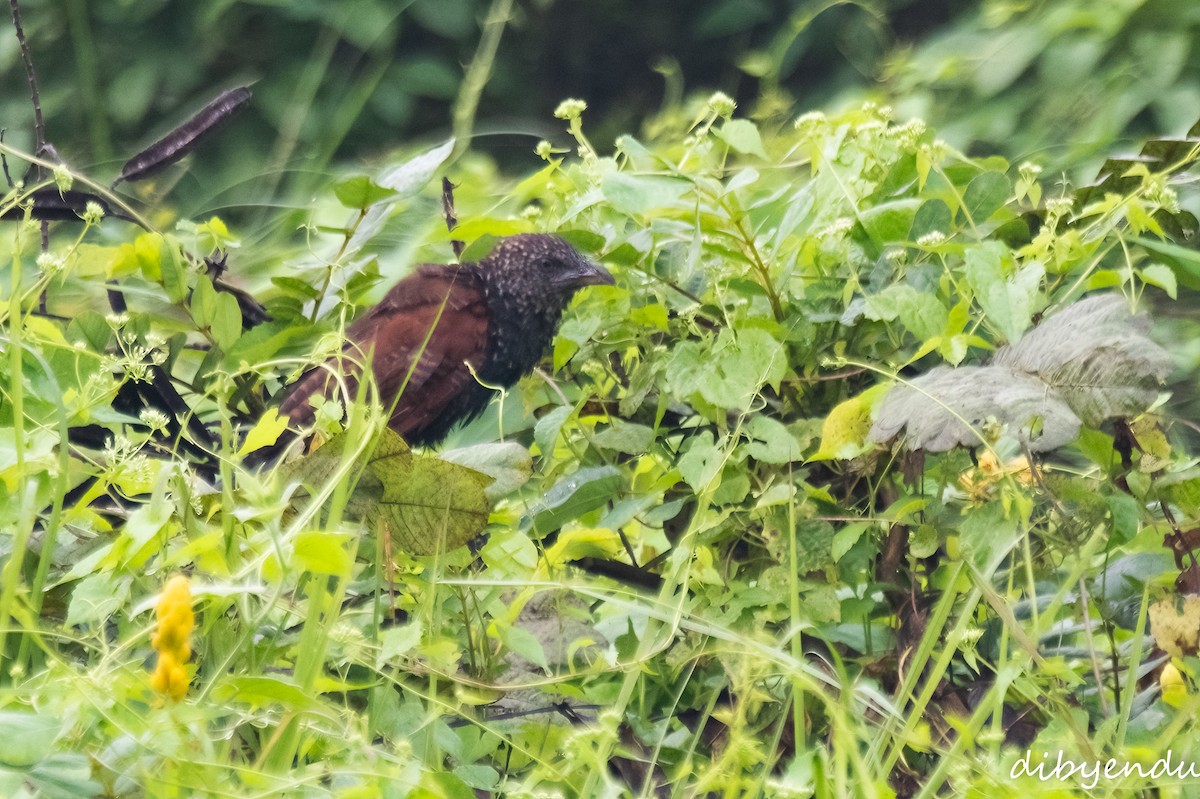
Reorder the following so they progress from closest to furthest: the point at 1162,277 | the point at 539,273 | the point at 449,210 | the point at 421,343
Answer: the point at 1162,277 → the point at 449,210 → the point at 421,343 → the point at 539,273

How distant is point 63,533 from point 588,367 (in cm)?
43

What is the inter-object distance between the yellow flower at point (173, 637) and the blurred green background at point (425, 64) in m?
3.16

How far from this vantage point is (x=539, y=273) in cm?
166

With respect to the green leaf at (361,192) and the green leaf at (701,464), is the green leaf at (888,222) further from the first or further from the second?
the green leaf at (361,192)

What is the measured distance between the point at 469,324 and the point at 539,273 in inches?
4.4

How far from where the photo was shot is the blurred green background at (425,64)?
4.16m

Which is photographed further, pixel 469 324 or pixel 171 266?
pixel 469 324

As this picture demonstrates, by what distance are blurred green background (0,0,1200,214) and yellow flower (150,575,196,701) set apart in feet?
10.4

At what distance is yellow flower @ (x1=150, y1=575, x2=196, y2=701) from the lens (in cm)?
59

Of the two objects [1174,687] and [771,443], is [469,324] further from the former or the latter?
[1174,687]

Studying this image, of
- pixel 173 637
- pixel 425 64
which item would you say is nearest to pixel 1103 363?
pixel 173 637

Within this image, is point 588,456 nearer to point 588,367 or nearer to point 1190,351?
point 588,367

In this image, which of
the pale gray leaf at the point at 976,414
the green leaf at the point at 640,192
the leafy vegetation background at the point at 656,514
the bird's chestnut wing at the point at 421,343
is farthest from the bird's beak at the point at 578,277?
the pale gray leaf at the point at 976,414

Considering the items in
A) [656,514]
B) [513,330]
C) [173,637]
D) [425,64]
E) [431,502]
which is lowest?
[425,64]
